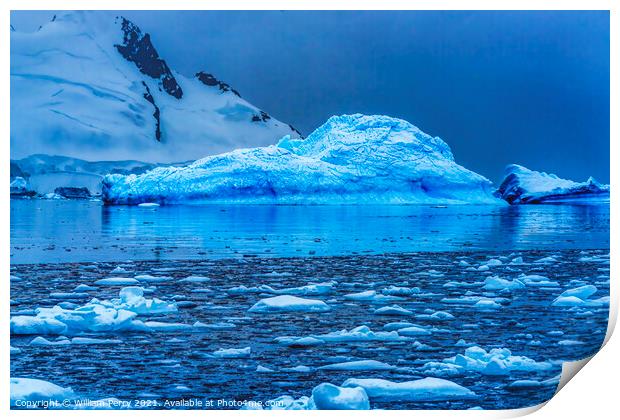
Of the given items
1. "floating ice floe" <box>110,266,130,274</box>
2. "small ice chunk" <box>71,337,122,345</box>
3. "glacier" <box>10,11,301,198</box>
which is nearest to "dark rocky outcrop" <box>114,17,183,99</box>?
"glacier" <box>10,11,301,198</box>

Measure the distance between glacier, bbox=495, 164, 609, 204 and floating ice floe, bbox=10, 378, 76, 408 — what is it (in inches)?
152

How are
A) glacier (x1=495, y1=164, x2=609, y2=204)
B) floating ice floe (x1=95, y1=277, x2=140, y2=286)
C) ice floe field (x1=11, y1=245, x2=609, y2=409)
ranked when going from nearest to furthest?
ice floe field (x1=11, y1=245, x2=609, y2=409), floating ice floe (x1=95, y1=277, x2=140, y2=286), glacier (x1=495, y1=164, x2=609, y2=204)

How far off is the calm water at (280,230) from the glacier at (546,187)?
14 cm

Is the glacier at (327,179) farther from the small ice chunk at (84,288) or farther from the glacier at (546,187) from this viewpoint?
the small ice chunk at (84,288)

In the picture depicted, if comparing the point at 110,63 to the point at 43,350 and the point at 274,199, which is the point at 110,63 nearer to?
the point at 43,350

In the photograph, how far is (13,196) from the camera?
7023mm

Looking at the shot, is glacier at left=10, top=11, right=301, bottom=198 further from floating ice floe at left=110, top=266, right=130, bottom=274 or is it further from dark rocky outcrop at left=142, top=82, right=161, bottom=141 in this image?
floating ice floe at left=110, top=266, right=130, bottom=274

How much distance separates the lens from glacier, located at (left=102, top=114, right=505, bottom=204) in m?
9.17

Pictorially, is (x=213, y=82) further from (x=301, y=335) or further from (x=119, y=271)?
(x=301, y=335)

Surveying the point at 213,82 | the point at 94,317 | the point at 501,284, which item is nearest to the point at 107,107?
the point at 213,82

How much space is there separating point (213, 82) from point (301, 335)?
2.30m

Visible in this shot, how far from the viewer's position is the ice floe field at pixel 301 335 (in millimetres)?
5680

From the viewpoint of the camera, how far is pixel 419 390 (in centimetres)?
562
